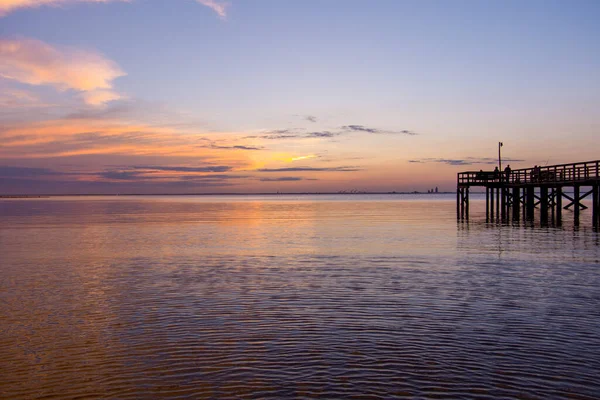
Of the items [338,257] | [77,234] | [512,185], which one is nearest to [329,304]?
[338,257]

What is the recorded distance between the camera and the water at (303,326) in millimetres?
7977

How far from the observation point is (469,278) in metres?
16.8

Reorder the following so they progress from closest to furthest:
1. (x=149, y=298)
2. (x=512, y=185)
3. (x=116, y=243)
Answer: (x=149, y=298)
(x=116, y=243)
(x=512, y=185)

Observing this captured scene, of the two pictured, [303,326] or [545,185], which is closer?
[303,326]

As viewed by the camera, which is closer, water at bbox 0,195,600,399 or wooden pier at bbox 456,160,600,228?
water at bbox 0,195,600,399

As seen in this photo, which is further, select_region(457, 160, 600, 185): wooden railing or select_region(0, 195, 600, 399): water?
select_region(457, 160, 600, 185): wooden railing

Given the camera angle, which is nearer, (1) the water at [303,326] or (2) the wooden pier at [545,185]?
(1) the water at [303,326]

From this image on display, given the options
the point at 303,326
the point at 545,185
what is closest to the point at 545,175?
the point at 545,185

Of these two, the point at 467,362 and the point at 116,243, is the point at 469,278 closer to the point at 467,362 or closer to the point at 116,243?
the point at 467,362

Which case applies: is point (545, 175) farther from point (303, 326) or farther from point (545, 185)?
point (303, 326)

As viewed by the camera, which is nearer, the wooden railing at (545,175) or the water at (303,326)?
the water at (303,326)

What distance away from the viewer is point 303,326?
36.3 feet

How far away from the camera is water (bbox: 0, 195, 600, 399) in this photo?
7977mm

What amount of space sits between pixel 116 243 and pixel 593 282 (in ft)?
72.8
